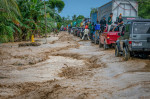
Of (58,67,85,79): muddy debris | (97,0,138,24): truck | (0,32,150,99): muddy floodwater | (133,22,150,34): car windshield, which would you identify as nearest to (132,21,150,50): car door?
(133,22,150,34): car windshield

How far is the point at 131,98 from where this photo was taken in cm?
446

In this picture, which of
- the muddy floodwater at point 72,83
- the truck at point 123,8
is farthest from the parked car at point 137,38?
the truck at point 123,8

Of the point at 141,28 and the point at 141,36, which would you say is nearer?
the point at 141,36

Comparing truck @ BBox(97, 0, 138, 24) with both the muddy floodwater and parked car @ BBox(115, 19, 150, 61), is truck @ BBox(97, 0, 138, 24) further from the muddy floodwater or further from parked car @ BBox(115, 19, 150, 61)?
the muddy floodwater

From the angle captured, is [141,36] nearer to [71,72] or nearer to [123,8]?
[71,72]

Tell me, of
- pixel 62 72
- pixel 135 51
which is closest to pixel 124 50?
pixel 135 51

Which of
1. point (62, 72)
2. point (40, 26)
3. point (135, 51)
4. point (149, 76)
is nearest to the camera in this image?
point (149, 76)

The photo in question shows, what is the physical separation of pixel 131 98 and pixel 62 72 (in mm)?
3967

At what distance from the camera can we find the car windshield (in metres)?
9.43

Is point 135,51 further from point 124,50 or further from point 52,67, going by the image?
point 52,67

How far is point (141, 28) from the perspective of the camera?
9469mm

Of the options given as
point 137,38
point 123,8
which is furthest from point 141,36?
point 123,8

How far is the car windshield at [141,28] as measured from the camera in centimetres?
943

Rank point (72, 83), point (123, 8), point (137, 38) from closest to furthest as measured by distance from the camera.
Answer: point (72, 83)
point (137, 38)
point (123, 8)
